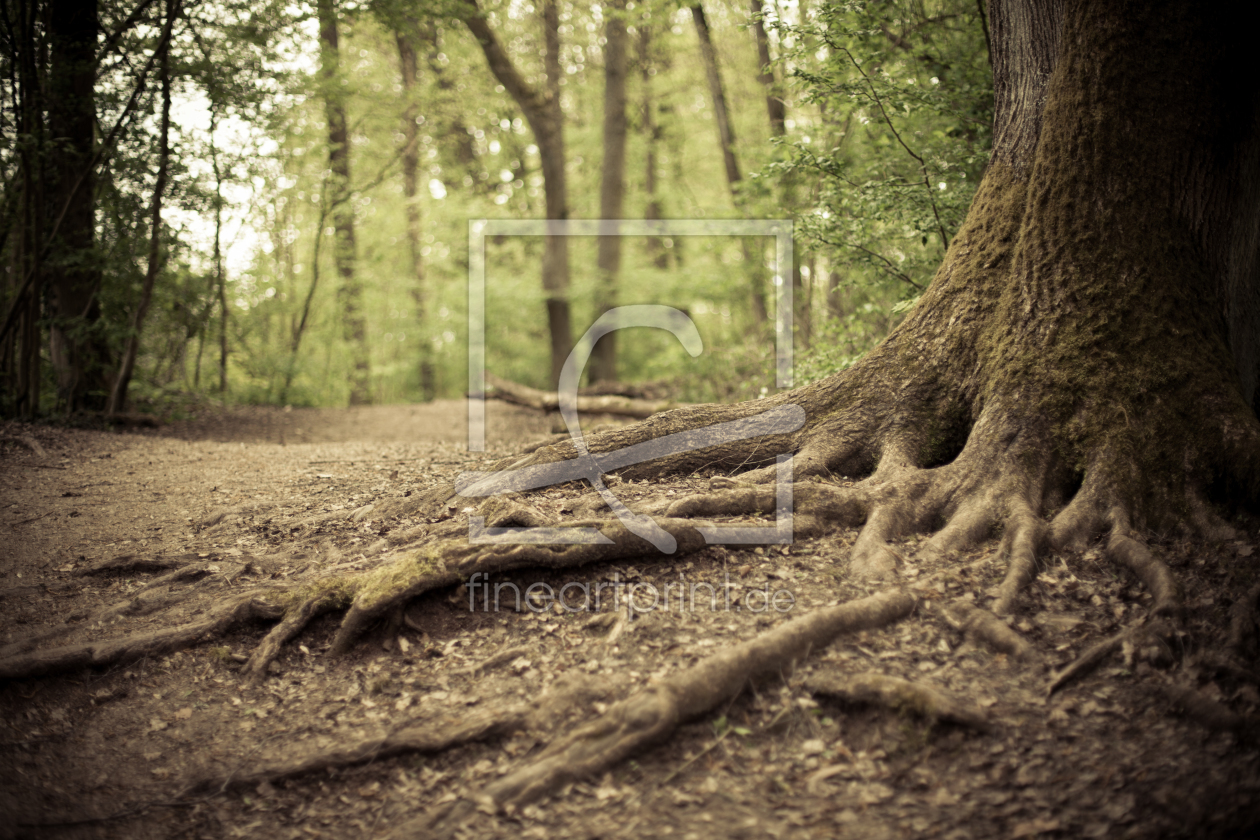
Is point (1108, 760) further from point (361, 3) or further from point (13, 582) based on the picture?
point (361, 3)

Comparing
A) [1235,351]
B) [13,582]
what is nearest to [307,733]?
[13,582]

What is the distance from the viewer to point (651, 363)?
56.8 feet

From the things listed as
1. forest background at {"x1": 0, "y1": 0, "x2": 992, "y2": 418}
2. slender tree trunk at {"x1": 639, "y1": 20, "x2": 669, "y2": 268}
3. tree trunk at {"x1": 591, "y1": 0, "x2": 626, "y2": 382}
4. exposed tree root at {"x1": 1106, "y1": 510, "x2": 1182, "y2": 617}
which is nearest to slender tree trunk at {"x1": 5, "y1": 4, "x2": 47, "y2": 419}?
forest background at {"x1": 0, "y1": 0, "x2": 992, "y2": 418}

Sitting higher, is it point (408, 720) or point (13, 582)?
point (13, 582)

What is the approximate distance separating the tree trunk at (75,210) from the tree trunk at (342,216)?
3.13 metres

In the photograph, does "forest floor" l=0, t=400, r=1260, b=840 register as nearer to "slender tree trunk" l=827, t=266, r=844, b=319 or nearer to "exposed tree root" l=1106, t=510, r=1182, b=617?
"exposed tree root" l=1106, t=510, r=1182, b=617

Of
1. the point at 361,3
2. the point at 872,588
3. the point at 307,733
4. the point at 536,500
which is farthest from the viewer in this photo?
the point at 361,3

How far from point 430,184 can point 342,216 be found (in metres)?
7.12

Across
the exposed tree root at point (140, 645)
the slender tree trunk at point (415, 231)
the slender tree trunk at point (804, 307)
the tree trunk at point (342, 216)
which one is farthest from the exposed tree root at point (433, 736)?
the slender tree trunk at point (415, 231)

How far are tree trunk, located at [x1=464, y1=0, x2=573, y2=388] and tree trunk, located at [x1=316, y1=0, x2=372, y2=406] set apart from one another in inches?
109

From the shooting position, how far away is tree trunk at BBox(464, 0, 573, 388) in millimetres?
14305

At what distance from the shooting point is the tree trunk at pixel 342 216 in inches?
489

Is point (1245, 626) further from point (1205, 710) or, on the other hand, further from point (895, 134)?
point (895, 134)

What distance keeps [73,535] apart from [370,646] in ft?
10.1
